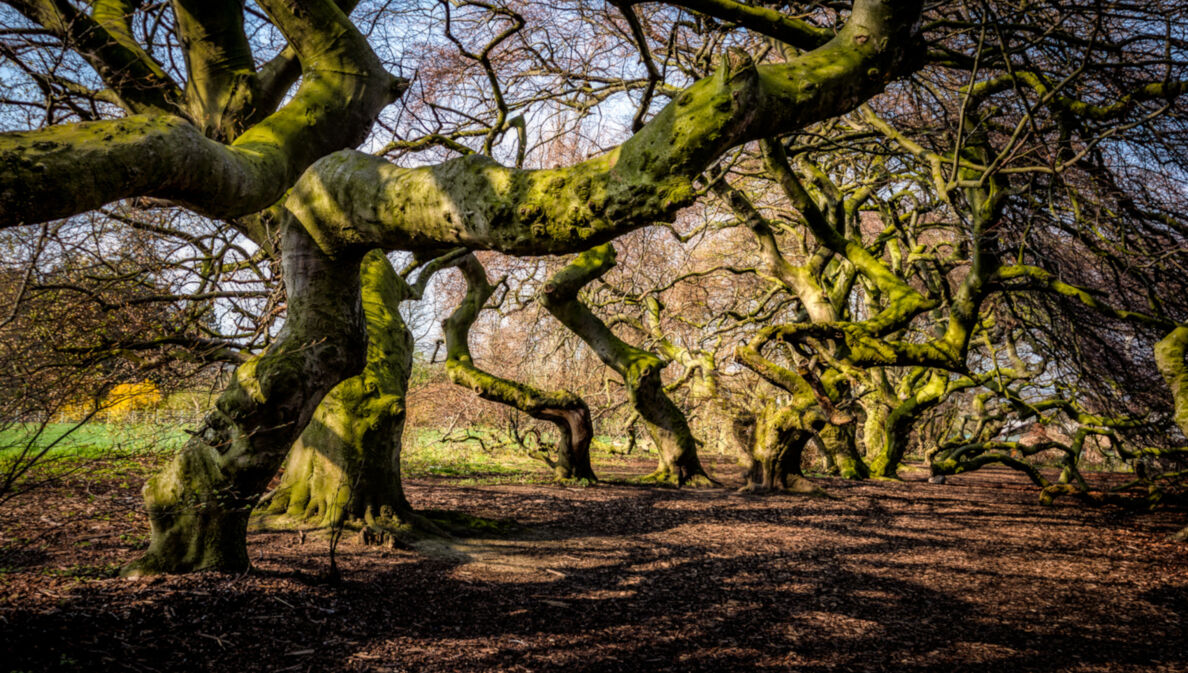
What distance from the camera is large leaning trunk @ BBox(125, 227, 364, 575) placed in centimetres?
346

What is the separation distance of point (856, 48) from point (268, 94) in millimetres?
5501

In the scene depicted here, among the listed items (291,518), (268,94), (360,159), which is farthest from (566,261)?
(360,159)

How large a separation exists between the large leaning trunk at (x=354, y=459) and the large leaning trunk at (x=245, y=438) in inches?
60.9

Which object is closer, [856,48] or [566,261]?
[856,48]

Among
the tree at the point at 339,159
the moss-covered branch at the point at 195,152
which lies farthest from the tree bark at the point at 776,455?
the moss-covered branch at the point at 195,152

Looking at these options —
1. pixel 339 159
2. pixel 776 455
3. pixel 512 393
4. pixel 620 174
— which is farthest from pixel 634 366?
pixel 620 174

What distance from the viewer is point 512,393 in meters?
9.89

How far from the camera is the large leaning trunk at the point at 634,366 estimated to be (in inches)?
395

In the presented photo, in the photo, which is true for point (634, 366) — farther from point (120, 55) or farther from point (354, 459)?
point (120, 55)

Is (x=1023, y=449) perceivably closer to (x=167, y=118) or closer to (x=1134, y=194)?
(x=1134, y=194)

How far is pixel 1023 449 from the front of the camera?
35.5 feet

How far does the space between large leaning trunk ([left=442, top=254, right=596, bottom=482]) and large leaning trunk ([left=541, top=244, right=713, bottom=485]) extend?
0.95 metres

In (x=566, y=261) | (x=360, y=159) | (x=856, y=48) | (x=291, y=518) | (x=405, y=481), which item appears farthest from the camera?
(x=566, y=261)

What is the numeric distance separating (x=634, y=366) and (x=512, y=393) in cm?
200
